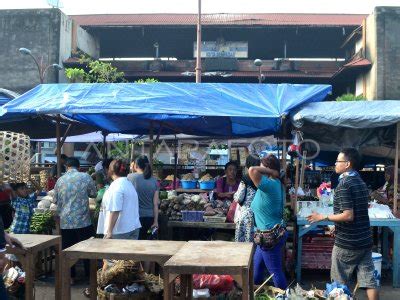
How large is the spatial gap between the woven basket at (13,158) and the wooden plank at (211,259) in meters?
1.39

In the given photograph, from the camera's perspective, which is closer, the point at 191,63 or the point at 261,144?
the point at 261,144

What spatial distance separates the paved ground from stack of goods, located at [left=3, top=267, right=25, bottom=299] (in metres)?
0.87

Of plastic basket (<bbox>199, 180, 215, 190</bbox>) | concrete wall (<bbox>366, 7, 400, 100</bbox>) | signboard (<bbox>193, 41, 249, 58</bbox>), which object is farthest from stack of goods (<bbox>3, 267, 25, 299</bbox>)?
signboard (<bbox>193, 41, 249, 58</bbox>)

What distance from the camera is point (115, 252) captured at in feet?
12.5

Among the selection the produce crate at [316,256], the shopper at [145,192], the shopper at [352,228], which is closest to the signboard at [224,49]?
the produce crate at [316,256]

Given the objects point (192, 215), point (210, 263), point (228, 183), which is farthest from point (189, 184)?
point (210, 263)

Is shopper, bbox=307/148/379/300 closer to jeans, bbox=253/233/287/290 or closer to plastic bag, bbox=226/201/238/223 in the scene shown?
jeans, bbox=253/233/287/290

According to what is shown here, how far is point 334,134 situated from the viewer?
681 cm

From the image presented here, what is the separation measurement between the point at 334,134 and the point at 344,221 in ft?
8.85

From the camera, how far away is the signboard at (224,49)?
23.7 m

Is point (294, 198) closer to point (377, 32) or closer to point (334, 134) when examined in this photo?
point (334, 134)

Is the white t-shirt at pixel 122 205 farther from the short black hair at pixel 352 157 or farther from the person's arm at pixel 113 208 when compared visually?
the short black hair at pixel 352 157

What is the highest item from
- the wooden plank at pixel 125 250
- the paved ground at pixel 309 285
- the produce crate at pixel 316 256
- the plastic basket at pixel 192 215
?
the wooden plank at pixel 125 250

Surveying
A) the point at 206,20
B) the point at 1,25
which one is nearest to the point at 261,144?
the point at 206,20
